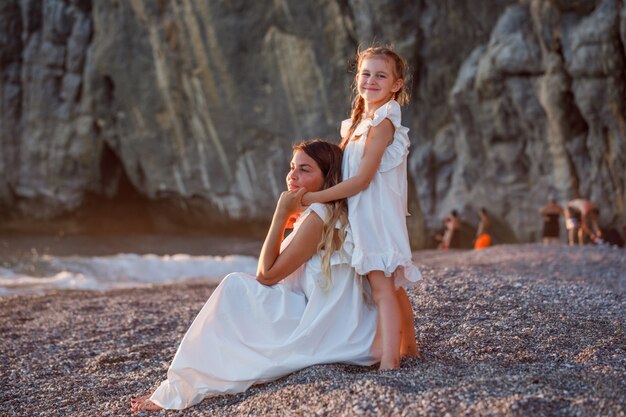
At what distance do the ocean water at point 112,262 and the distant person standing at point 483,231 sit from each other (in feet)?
18.4

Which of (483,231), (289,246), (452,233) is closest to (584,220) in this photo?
(483,231)

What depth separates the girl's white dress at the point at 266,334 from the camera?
4.32 metres

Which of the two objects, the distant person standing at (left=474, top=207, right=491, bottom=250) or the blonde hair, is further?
the distant person standing at (left=474, top=207, right=491, bottom=250)

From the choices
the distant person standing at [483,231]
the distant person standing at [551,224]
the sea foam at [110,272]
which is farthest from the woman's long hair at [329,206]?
the distant person standing at [483,231]

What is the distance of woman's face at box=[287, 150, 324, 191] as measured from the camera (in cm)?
466

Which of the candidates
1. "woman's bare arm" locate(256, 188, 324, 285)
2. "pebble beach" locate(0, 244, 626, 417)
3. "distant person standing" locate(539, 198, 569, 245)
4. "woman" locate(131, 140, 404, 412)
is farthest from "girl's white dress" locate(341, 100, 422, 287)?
"distant person standing" locate(539, 198, 569, 245)

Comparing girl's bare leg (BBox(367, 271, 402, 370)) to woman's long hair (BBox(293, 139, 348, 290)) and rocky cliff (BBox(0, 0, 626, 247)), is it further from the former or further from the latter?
rocky cliff (BBox(0, 0, 626, 247))

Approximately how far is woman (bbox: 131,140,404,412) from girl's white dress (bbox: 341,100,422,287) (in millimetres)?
112

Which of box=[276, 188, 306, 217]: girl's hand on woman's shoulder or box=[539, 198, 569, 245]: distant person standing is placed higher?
box=[276, 188, 306, 217]: girl's hand on woman's shoulder

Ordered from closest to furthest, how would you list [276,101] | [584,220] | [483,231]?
[584,220], [483,231], [276,101]

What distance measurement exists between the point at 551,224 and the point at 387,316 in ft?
47.2

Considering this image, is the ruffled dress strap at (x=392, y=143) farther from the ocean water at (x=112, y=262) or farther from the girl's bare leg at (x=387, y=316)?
the ocean water at (x=112, y=262)

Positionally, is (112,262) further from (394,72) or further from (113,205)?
(394,72)

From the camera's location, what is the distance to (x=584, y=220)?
1725cm
